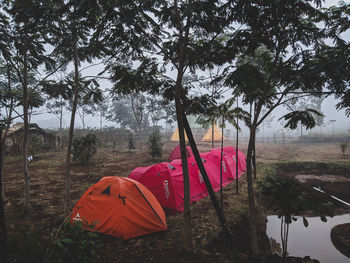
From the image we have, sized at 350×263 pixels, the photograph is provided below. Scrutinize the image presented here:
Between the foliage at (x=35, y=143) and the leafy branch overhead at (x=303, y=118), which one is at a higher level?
the leafy branch overhead at (x=303, y=118)

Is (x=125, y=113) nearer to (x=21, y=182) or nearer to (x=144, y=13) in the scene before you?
(x=21, y=182)

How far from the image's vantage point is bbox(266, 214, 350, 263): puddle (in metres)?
4.97

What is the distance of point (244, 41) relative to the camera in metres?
3.86

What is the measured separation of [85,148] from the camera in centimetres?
1239

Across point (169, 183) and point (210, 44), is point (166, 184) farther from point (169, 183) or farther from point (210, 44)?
point (210, 44)

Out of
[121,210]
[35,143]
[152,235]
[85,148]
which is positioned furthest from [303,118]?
[35,143]

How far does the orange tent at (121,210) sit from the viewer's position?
460 centimetres

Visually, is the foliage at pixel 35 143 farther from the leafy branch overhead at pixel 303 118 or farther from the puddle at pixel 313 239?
the leafy branch overhead at pixel 303 118

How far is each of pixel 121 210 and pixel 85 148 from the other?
923cm

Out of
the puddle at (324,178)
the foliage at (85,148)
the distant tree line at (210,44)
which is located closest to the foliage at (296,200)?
the distant tree line at (210,44)

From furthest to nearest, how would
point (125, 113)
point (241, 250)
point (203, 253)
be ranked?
point (125, 113), point (241, 250), point (203, 253)

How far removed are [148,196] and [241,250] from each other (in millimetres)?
2803

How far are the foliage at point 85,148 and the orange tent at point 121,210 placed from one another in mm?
6236

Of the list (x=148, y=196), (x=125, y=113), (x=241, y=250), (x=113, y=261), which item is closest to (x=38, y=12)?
(x=148, y=196)
